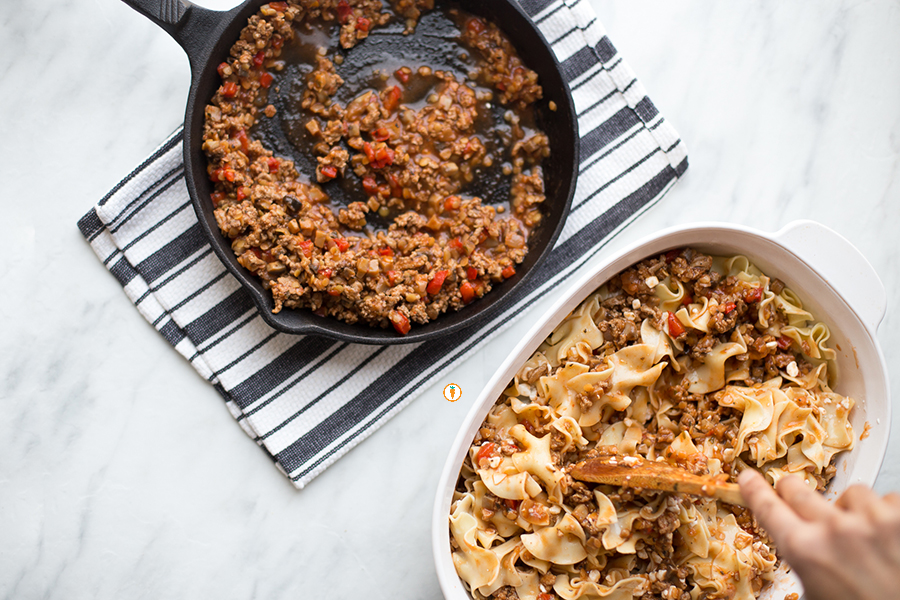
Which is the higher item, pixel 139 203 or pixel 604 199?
pixel 139 203

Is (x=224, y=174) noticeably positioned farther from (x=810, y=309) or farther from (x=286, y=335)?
(x=810, y=309)

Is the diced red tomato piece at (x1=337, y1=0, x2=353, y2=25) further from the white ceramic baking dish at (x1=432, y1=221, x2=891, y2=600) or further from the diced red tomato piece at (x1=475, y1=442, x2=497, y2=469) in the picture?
the diced red tomato piece at (x1=475, y1=442, x2=497, y2=469)

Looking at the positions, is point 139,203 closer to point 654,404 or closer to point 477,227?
point 477,227

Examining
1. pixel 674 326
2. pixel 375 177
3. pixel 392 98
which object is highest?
pixel 392 98

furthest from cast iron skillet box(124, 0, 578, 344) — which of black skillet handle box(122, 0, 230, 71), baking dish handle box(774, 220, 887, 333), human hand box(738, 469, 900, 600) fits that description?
human hand box(738, 469, 900, 600)

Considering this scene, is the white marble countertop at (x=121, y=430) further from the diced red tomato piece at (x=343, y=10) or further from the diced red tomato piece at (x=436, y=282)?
the diced red tomato piece at (x=343, y=10)

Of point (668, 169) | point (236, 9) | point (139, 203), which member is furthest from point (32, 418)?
point (668, 169)

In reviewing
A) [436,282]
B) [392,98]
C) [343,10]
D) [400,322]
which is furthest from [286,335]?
[343,10]
